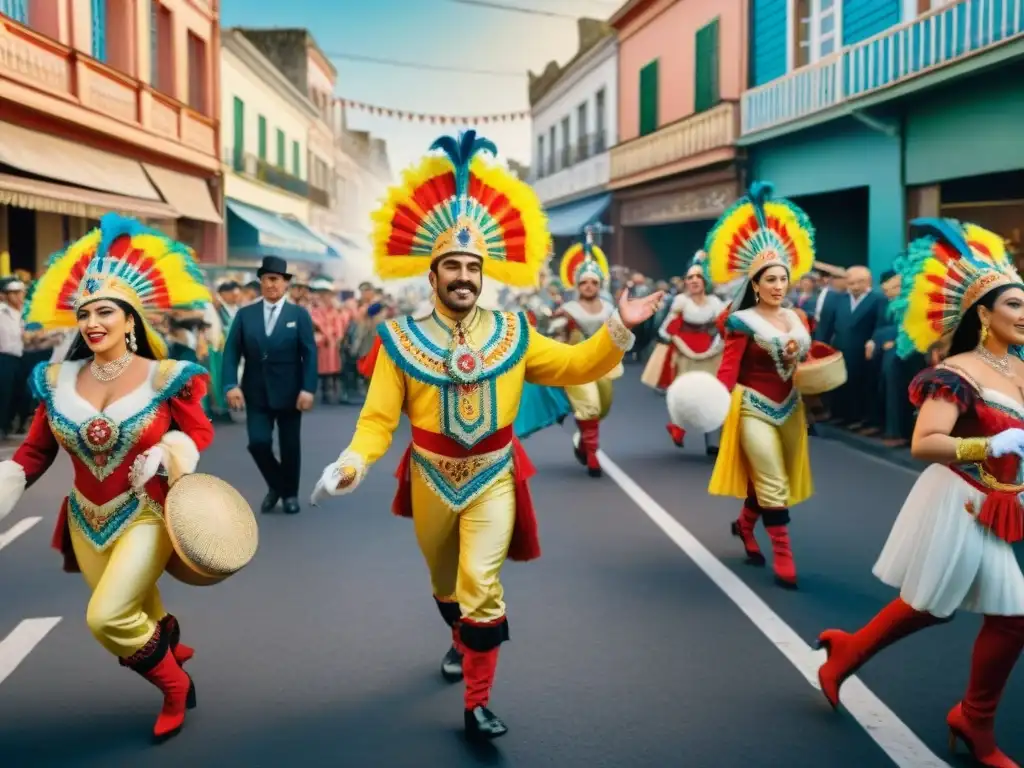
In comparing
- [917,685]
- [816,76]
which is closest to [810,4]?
[816,76]

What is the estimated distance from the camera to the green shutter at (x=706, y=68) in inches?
977

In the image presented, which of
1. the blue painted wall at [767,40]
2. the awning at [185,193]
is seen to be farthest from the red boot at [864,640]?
the awning at [185,193]

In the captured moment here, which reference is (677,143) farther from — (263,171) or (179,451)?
(179,451)

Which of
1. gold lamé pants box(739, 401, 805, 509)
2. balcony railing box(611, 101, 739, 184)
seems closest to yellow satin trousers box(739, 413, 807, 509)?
gold lamé pants box(739, 401, 805, 509)

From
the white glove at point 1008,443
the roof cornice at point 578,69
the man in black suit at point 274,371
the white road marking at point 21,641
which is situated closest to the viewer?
the white glove at point 1008,443

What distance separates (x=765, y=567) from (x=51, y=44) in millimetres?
14600

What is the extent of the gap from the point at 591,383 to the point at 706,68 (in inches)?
637

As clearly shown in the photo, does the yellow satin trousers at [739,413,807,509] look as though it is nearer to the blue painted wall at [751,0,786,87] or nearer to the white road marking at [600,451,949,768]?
the white road marking at [600,451,949,768]

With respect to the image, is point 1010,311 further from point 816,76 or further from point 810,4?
point 810,4

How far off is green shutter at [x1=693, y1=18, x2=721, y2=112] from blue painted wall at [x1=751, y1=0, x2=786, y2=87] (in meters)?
1.42

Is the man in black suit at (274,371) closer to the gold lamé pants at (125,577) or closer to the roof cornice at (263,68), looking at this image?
the gold lamé pants at (125,577)

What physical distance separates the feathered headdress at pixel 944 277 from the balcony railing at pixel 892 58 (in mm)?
9505

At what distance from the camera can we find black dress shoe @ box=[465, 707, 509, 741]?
14.5 ft

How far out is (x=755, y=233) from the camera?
7715 mm
